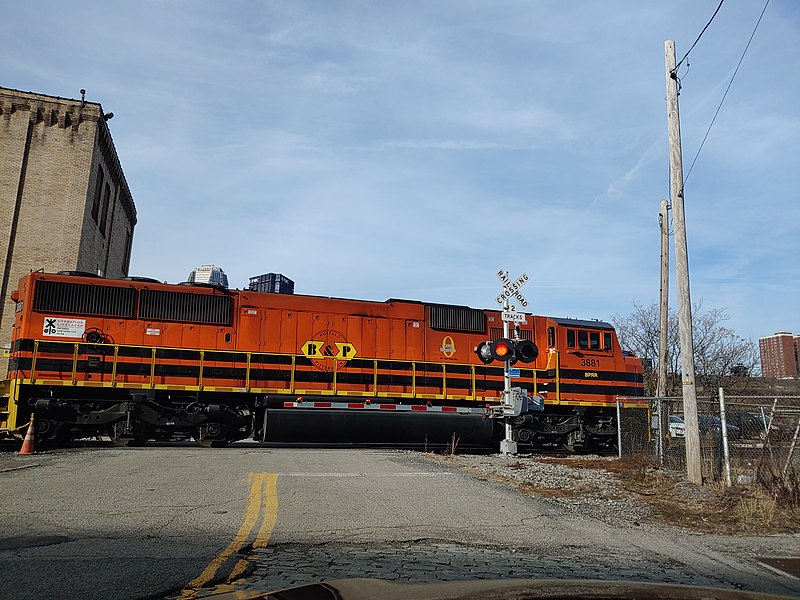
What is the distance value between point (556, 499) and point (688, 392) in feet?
13.4

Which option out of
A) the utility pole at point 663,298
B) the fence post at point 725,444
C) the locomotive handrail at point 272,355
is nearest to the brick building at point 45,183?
the locomotive handrail at point 272,355

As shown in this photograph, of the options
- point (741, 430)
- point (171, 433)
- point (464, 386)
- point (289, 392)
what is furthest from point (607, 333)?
point (171, 433)

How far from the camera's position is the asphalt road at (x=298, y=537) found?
4832 millimetres

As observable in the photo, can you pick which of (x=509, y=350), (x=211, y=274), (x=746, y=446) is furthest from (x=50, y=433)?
(x=211, y=274)

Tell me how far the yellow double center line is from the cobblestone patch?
0.16 meters

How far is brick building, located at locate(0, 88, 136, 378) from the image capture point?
81.3 feet

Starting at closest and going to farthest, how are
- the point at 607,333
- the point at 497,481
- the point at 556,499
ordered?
the point at 556,499
the point at 497,481
the point at 607,333

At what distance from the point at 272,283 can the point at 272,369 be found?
13491 mm

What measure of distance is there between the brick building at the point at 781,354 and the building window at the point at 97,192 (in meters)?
40.7

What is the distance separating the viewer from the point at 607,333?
65.8ft

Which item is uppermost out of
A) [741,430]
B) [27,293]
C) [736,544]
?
[27,293]

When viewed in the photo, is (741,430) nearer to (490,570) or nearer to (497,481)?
(497,481)

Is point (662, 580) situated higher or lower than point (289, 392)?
lower

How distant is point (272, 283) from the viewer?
29.5 meters
